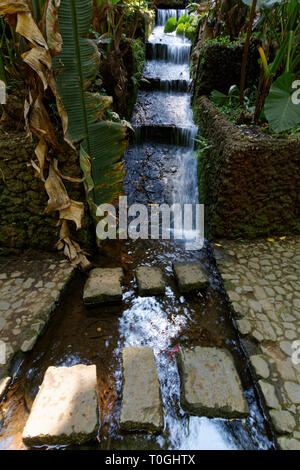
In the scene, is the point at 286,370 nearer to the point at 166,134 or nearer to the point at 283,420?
the point at 283,420

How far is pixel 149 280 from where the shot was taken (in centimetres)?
296

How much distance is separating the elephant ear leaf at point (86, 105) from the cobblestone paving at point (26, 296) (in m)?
0.91

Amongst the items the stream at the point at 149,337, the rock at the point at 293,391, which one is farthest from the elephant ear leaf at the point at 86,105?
the rock at the point at 293,391

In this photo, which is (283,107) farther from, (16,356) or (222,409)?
(16,356)

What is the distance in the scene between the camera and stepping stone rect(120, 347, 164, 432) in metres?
1.85

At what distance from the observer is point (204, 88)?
493cm

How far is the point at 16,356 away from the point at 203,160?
343cm

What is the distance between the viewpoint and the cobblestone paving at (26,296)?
2.32m

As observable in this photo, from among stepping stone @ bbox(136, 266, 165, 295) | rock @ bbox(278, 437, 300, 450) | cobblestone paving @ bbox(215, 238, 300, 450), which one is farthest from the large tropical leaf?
rock @ bbox(278, 437, 300, 450)

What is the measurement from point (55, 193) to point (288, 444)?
2.74 meters

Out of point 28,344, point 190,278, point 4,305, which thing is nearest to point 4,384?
point 28,344

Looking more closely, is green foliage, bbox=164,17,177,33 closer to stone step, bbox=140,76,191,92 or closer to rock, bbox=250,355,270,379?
stone step, bbox=140,76,191,92

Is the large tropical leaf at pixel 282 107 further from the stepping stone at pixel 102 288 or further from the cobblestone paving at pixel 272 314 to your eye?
the stepping stone at pixel 102 288
